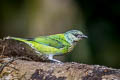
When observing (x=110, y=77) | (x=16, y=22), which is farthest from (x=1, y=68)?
(x=16, y=22)

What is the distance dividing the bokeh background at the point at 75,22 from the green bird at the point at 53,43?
455 cm

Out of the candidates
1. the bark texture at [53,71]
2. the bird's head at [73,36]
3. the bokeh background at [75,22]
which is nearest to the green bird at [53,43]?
the bird's head at [73,36]

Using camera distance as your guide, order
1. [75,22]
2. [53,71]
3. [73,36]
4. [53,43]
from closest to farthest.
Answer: [53,71] → [53,43] → [73,36] → [75,22]

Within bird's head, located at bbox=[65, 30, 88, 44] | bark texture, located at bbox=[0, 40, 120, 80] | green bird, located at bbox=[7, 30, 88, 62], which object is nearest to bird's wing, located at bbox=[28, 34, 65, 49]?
green bird, located at bbox=[7, 30, 88, 62]

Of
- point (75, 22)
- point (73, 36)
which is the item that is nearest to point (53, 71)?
point (73, 36)

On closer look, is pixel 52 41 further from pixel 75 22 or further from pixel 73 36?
pixel 75 22

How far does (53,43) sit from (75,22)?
553 cm

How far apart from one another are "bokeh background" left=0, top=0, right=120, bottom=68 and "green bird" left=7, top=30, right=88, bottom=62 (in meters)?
4.55

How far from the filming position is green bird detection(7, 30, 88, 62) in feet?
19.8

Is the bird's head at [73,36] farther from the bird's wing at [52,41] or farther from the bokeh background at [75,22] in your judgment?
the bokeh background at [75,22]

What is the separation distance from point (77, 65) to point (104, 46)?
21.1 feet

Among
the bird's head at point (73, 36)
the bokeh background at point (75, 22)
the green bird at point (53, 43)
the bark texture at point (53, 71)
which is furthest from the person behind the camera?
the bokeh background at point (75, 22)

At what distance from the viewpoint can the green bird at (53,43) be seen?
19.8 feet

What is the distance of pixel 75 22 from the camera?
11.7m
